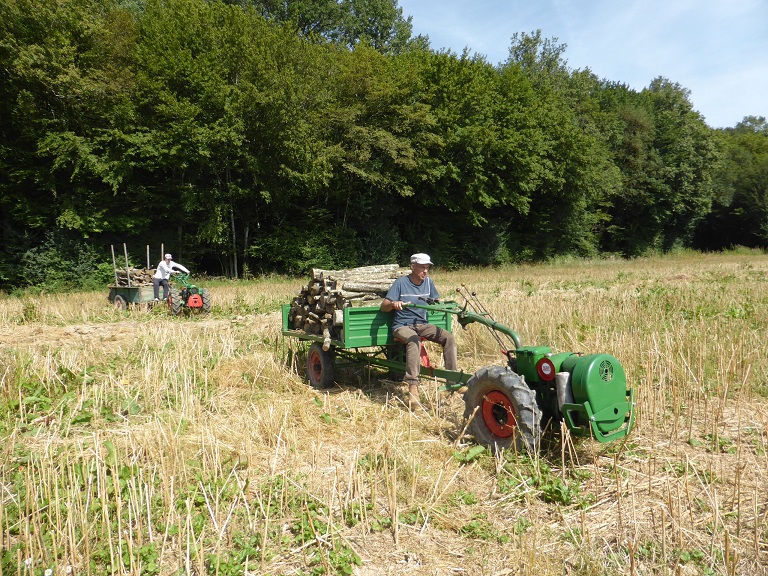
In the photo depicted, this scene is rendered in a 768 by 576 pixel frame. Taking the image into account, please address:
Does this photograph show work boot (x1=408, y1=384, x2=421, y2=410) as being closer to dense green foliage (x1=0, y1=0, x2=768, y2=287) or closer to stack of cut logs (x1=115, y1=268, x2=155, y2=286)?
stack of cut logs (x1=115, y1=268, x2=155, y2=286)

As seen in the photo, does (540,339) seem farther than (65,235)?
No

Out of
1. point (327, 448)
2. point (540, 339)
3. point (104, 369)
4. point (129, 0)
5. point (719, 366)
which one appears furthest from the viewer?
point (129, 0)

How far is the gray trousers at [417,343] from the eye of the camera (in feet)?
21.6

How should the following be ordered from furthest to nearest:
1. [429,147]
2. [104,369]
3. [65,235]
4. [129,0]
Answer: [129,0] < [429,147] < [65,235] < [104,369]

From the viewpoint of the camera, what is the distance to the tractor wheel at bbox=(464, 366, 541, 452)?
484cm

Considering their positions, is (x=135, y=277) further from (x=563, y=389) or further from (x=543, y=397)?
(x=563, y=389)

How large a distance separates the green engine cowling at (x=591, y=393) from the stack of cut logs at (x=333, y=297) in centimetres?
287

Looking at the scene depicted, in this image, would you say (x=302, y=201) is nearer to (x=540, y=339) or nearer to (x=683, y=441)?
(x=540, y=339)

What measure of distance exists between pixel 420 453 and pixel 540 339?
453cm

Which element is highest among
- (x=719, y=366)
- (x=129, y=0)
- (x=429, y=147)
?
(x=129, y=0)

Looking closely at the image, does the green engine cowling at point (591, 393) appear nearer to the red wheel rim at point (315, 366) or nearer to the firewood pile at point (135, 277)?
the red wheel rim at point (315, 366)

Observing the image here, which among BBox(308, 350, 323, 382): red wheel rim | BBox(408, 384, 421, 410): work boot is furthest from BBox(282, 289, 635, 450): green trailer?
BBox(308, 350, 323, 382): red wheel rim

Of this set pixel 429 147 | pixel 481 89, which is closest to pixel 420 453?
pixel 429 147

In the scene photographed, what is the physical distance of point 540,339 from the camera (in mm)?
9062
